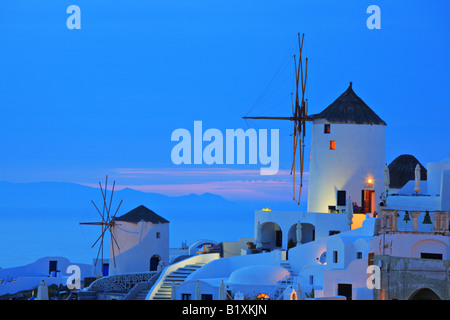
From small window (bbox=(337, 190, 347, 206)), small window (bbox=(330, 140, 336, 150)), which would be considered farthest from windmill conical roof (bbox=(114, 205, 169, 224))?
small window (bbox=(330, 140, 336, 150))

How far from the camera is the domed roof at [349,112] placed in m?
31.2

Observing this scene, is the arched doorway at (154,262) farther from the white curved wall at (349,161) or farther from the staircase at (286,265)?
the staircase at (286,265)

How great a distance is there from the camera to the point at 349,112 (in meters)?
31.3

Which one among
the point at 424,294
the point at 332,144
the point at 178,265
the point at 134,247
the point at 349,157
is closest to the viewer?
the point at 424,294

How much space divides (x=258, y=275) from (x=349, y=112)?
27.1 ft

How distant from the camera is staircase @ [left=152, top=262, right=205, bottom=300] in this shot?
89.1 feet

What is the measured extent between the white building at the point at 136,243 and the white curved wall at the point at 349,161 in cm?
633

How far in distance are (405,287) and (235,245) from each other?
1307 cm

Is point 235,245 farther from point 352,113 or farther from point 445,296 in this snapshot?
point 445,296

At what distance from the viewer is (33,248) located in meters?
76.5

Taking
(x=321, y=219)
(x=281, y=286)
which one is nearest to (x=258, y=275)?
(x=281, y=286)

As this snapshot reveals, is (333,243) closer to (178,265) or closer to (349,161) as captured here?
(178,265)
